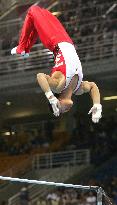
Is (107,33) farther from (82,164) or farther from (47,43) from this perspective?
(47,43)

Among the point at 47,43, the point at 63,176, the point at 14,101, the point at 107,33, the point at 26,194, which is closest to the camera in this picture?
the point at 47,43

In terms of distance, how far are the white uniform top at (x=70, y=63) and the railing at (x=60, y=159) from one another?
9785 millimetres

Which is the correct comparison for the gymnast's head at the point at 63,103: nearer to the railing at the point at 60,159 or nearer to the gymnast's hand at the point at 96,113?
the gymnast's hand at the point at 96,113

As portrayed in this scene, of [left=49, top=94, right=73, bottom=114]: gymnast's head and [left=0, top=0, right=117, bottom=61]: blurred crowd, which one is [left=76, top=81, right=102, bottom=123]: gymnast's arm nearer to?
[left=49, top=94, right=73, bottom=114]: gymnast's head

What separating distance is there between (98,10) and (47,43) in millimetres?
8797

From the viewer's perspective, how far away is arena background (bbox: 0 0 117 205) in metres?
15.4

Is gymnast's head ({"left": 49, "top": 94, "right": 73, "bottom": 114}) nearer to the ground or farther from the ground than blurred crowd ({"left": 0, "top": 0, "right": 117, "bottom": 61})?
nearer to the ground

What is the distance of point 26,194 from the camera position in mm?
12570

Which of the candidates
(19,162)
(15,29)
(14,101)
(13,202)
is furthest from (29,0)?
(13,202)

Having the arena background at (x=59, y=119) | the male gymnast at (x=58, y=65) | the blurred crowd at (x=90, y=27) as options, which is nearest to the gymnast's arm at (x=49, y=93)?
the male gymnast at (x=58, y=65)

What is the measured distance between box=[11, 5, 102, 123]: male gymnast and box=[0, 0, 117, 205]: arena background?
6.09 m

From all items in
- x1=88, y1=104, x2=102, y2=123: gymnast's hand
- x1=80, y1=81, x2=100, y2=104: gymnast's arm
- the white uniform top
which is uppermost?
the white uniform top

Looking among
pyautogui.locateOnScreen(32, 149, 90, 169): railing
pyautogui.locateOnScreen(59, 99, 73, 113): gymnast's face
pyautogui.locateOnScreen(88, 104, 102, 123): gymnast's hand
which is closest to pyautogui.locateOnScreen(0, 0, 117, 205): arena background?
pyautogui.locateOnScreen(32, 149, 90, 169): railing

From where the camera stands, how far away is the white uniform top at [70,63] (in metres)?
7.23
